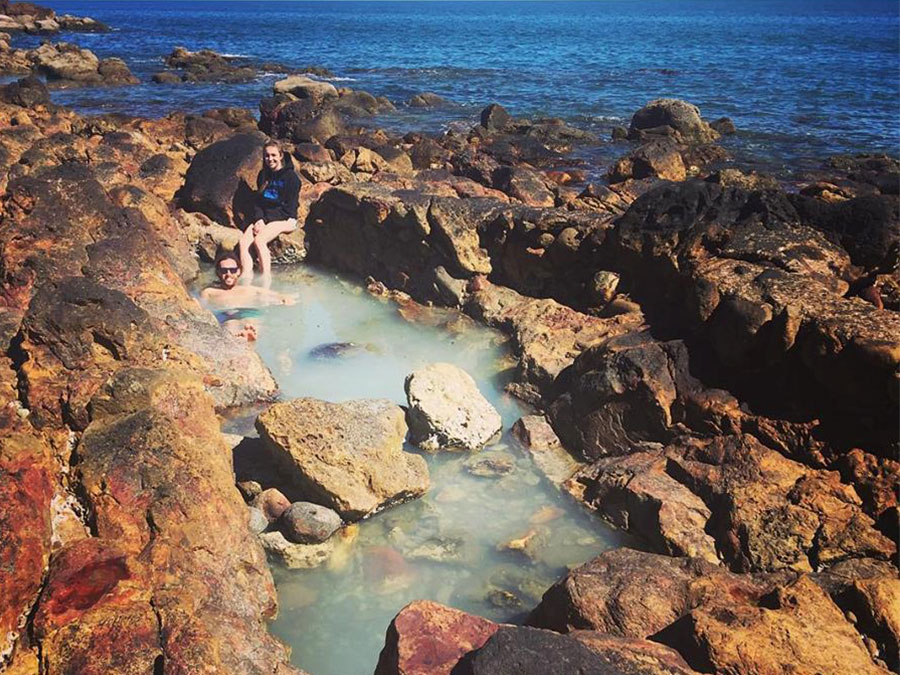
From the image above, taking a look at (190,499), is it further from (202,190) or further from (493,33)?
(493,33)

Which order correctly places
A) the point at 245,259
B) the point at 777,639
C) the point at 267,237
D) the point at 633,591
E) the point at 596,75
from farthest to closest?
the point at 596,75, the point at 267,237, the point at 245,259, the point at 633,591, the point at 777,639

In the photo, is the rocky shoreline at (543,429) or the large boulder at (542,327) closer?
the rocky shoreline at (543,429)

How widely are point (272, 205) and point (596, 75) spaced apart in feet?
113

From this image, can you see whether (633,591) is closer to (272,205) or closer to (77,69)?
(272,205)

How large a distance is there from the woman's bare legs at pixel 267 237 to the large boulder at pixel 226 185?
1.07 metres

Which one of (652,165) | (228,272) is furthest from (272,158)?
(652,165)

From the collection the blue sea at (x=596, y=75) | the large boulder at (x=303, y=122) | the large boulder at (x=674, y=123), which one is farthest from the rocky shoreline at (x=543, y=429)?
the large boulder at (x=674, y=123)

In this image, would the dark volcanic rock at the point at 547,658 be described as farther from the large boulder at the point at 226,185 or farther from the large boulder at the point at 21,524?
the large boulder at the point at 226,185

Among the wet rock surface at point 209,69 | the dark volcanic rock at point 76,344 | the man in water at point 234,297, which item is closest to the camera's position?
the dark volcanic rock at point 76,344

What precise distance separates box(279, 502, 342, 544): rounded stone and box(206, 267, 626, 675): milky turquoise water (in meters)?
0.23

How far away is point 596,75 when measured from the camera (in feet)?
136

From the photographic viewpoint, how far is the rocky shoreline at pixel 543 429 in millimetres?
3938

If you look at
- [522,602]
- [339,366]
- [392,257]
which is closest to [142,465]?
[522,602]

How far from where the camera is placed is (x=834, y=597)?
4.43 metres
